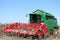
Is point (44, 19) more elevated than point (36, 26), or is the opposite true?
point (44, 19)

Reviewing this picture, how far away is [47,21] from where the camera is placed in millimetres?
17625

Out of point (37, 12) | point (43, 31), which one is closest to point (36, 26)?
point (43, 31)

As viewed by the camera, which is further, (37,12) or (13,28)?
(37,12)

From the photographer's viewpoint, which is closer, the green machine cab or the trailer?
the trailer

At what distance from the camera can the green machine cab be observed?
57.9 ft

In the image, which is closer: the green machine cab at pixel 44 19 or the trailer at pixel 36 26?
the trailer at pixel 36 26

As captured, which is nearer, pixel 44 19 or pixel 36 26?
pixel 36 26

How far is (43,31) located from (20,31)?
1754 mm

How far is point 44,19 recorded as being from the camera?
1758 centimetres

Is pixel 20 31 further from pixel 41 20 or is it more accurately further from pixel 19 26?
pixel 41 20

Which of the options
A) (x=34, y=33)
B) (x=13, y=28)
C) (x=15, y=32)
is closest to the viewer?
(x=34, y=33)

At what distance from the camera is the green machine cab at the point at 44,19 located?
1764 cm

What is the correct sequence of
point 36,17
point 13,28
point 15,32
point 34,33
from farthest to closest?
1. point 36,17
2. point 13,28
3. point 15,32
4. point 34,33

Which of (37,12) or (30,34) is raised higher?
(37,12)
